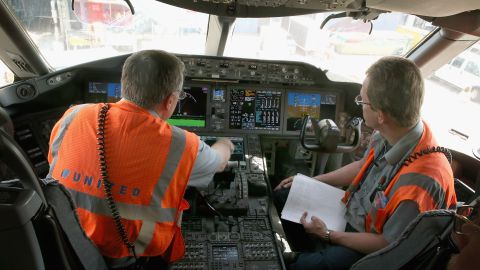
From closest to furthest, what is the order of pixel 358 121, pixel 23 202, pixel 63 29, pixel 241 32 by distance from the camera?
pixel 23 202 < pixel 358 121 < pixel 63 29 < pixel 241 32

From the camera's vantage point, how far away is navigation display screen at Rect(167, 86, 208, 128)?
95.6 inches

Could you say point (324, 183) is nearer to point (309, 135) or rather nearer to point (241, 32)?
point (309, 135)

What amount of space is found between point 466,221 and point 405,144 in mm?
719

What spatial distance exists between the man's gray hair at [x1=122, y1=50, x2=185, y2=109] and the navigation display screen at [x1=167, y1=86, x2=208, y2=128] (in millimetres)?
1070

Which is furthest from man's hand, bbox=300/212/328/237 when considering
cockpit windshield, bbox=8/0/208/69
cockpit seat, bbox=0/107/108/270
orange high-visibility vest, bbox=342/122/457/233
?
cockpit windshield, bbox=8/0/208/69

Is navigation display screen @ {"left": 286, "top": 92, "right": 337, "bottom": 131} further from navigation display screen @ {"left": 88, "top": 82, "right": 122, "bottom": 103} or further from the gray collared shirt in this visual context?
navigation display screen @ {"left": 88, "top": 82, "right": 122, "bottom": 103}

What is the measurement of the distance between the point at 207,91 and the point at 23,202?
1.77 metres

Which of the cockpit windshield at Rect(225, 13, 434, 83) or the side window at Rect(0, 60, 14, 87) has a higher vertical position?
the cockpit windshield at Rect(225, 13, 434, 83)

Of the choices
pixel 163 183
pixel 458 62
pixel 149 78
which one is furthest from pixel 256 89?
pixel 458 62

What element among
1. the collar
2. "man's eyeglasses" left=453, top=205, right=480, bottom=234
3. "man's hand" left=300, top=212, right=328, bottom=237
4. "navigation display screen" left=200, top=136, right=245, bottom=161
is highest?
"man's eyeglasses" left=453, top=205, right=480, bottom=234

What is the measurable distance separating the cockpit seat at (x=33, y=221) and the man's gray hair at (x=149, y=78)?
470 millimetres

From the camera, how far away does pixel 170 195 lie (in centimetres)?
129

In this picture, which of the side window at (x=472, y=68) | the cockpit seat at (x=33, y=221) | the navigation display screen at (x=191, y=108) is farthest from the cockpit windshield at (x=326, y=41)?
the cockpit seat at (x=33, y=221)

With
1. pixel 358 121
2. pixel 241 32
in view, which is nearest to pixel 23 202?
pixel 358 121
